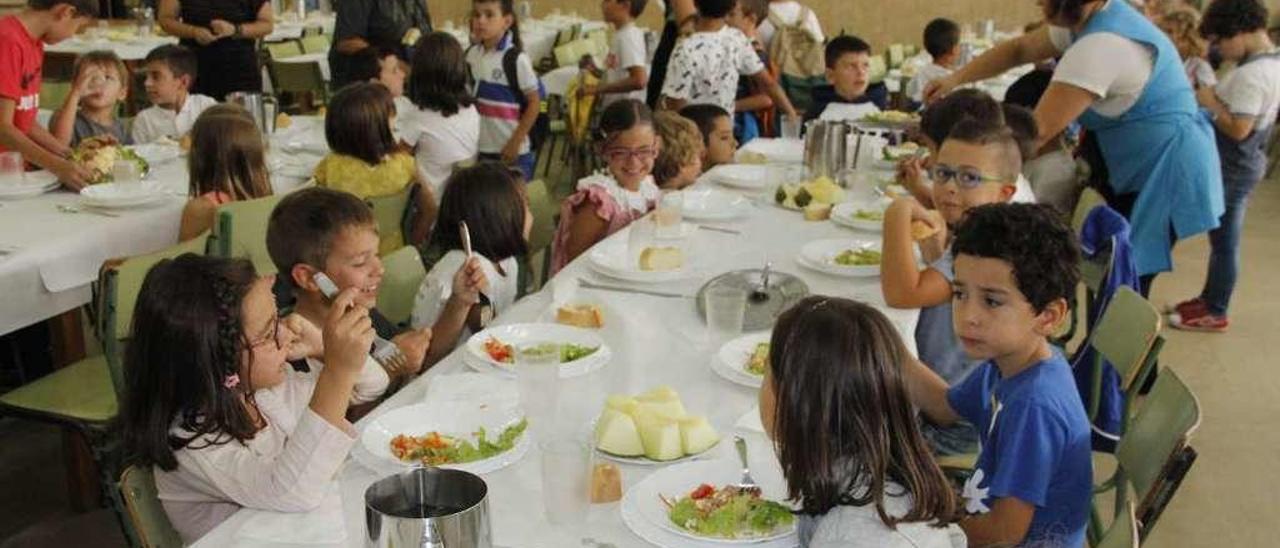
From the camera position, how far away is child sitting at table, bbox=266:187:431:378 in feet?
8.14

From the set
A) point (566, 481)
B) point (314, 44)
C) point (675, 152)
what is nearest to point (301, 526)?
point (566, 481)

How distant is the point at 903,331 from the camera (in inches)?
98.0

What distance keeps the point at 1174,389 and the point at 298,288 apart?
1.72 meters

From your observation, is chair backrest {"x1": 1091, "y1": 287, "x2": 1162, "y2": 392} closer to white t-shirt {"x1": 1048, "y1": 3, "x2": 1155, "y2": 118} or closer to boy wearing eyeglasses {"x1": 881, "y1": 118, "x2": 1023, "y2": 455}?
boy wearing eyeglasses {"x1": 881, "y1": 118, "x2": 1023, "y2": 455}

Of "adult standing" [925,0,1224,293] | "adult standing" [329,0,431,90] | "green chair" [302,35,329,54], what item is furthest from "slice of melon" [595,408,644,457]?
"green chair" [302,35,329,54]

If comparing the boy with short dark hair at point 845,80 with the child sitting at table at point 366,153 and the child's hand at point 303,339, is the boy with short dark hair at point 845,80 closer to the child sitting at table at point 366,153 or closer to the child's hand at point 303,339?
the child sitting at table at point 366,153

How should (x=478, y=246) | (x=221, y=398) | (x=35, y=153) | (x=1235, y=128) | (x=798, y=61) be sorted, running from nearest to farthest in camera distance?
(x=221, y=398)
(x=478, y=246)
(x=35, y=153)
(x=1235, y=128)
(x=798, y=61)

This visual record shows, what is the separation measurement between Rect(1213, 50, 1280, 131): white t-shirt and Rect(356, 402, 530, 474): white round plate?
4164 millimetres

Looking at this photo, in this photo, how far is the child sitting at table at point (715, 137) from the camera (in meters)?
4.43

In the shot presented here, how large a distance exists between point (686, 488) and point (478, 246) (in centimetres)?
140

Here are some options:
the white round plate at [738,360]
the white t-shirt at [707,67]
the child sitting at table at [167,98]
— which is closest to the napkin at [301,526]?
the white round plate at [738,360]

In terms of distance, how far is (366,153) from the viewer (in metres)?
3.84

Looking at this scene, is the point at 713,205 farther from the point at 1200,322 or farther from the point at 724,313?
the point at 1200,322

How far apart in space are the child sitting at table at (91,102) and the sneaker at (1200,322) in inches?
167
